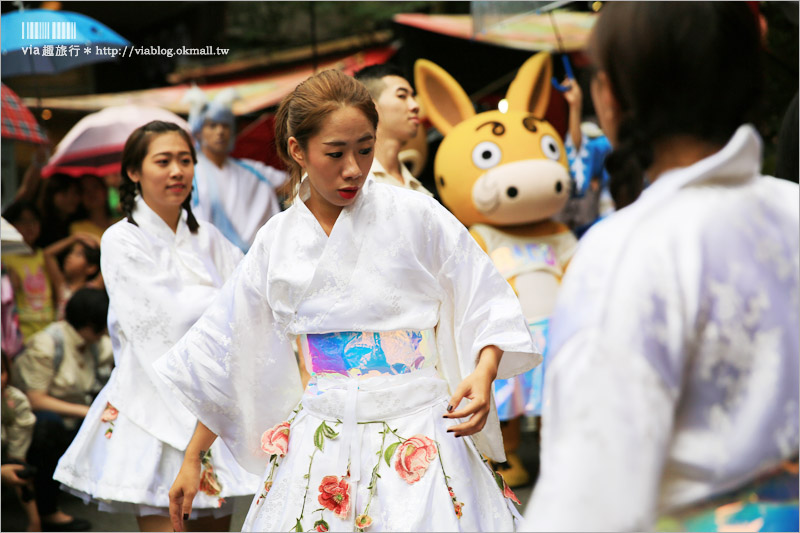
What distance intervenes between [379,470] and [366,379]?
0.26m

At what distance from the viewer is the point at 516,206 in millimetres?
4969

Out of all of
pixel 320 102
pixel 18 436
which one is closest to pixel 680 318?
pixel 320 102

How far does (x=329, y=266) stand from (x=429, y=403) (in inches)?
18.1

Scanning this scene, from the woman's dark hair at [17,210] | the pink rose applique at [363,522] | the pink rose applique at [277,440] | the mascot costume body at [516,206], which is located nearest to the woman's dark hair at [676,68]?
the pink rose applique at [363,522]

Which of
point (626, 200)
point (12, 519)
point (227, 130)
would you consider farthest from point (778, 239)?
point (227, 130)

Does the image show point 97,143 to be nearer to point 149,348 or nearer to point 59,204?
point 59,204

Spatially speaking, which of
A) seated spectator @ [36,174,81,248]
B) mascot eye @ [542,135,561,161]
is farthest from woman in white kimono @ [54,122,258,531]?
seated spectator @ [36,174,81,248]

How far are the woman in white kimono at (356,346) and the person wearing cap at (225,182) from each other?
3.04 meters

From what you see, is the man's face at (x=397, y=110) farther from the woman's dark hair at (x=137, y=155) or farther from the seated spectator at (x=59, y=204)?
the seated spectator at (x=59, y=204)

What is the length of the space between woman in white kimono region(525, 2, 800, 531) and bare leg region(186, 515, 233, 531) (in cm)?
269

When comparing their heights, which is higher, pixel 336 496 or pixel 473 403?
pixel 473 403

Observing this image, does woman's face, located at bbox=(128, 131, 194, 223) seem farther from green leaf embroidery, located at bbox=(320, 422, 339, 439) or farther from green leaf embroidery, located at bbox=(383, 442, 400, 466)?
green leaf embroidery, located at bbox=(383, 442, 400, 466)

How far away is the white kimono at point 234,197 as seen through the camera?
5699 mm

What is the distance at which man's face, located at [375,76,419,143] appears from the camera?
468cm
